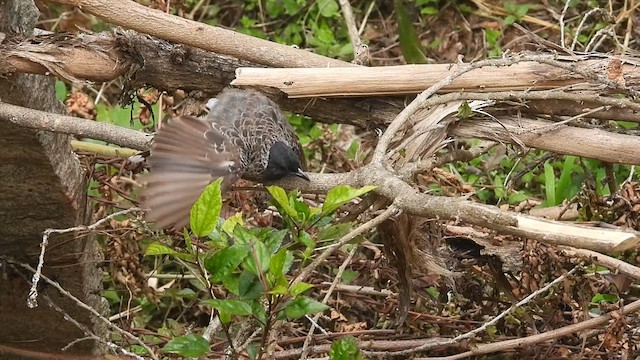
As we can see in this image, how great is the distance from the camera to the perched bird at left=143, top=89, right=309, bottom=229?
2.17 meters

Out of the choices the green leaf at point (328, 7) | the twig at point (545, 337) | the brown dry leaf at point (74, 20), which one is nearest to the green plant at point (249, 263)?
the twig at point (545, 337)

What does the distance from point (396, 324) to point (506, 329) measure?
39 centimetres

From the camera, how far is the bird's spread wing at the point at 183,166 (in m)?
2.14

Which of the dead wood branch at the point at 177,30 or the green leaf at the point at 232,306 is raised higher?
the dead wood branch at the point at 177,30

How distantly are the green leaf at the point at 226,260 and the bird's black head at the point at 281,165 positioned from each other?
614 millimetres

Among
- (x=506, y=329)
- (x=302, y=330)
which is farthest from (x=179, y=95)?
(x=506, y=329)

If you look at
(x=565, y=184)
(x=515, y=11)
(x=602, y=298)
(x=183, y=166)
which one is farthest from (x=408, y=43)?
(x=183, y=166)

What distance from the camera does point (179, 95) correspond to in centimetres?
329

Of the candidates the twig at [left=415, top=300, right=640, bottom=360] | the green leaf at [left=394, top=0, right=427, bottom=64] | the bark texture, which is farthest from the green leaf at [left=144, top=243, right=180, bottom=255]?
the green leaf at [left=394, top=0, right=427, bottom=64]

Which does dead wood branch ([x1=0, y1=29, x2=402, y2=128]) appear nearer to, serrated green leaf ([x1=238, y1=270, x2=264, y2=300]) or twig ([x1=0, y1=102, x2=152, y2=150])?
twig ([x1=0, y1=102, x2=152, y2=150])

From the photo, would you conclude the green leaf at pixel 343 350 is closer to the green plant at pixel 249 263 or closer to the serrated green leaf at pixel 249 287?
the green plant at pixel 249 263

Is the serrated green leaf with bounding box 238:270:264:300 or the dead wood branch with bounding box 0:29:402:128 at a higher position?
the dead wood branch with bounding box 0:29:402:128

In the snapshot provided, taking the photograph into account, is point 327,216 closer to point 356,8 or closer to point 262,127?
point 262,127

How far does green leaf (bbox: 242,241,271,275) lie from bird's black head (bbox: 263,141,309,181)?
1.98 ft
